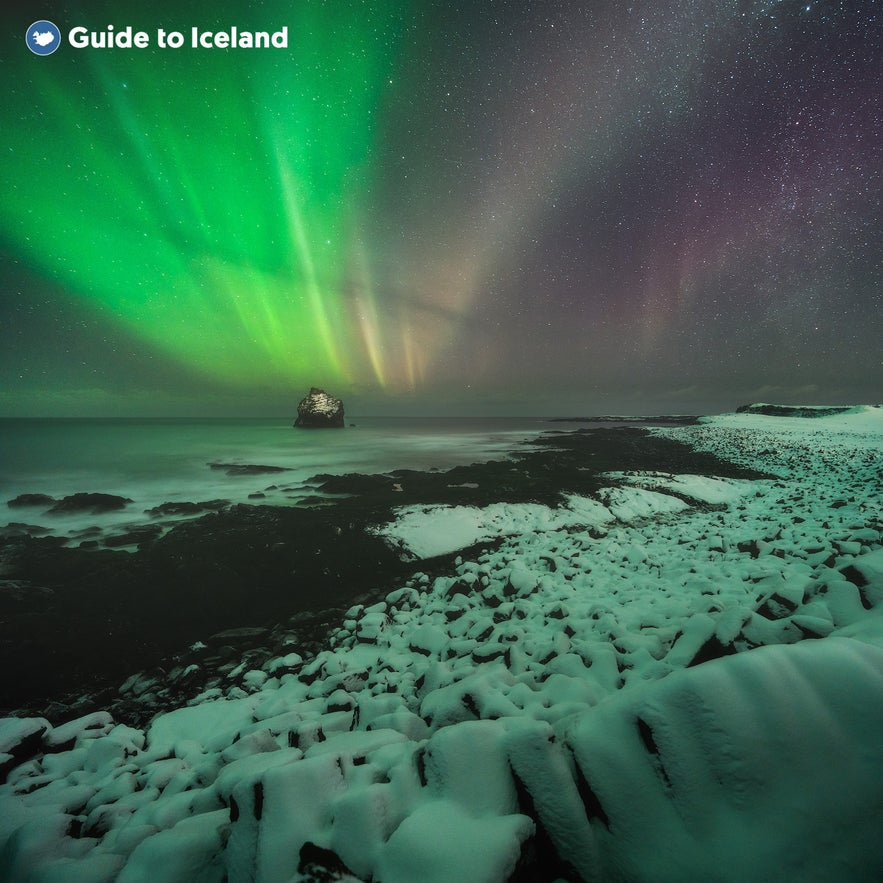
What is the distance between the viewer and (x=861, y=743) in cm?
177

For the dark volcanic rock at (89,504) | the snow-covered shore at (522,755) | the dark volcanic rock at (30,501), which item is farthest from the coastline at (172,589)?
the dark volcanic rock at (30,501)

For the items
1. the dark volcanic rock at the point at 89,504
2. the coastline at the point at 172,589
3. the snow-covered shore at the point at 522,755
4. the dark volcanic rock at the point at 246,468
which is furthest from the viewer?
the dark volcanic rock at the point at 246,468

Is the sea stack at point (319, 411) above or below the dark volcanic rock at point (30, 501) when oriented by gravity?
above

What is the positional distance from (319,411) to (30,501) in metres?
60.2

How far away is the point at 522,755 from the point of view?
2123 millimetres

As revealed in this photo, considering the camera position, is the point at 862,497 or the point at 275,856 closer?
the point at 275,856

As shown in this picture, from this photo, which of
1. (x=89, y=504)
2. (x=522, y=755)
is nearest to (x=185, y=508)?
(x=89, y=504)

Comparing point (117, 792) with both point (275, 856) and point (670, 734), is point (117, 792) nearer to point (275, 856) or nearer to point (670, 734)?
point (275, 856)

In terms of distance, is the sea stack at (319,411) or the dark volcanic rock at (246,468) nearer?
the dark volcanic rock at (246,468)

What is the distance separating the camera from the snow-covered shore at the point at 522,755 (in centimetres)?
174

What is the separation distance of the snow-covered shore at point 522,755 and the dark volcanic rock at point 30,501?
1604 cm

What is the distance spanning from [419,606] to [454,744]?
3878 mm

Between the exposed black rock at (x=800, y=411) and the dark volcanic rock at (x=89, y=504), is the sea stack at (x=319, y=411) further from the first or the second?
the exposed black rock at (x=800, y=411)

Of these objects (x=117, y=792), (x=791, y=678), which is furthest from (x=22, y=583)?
(x=791, y=678)
